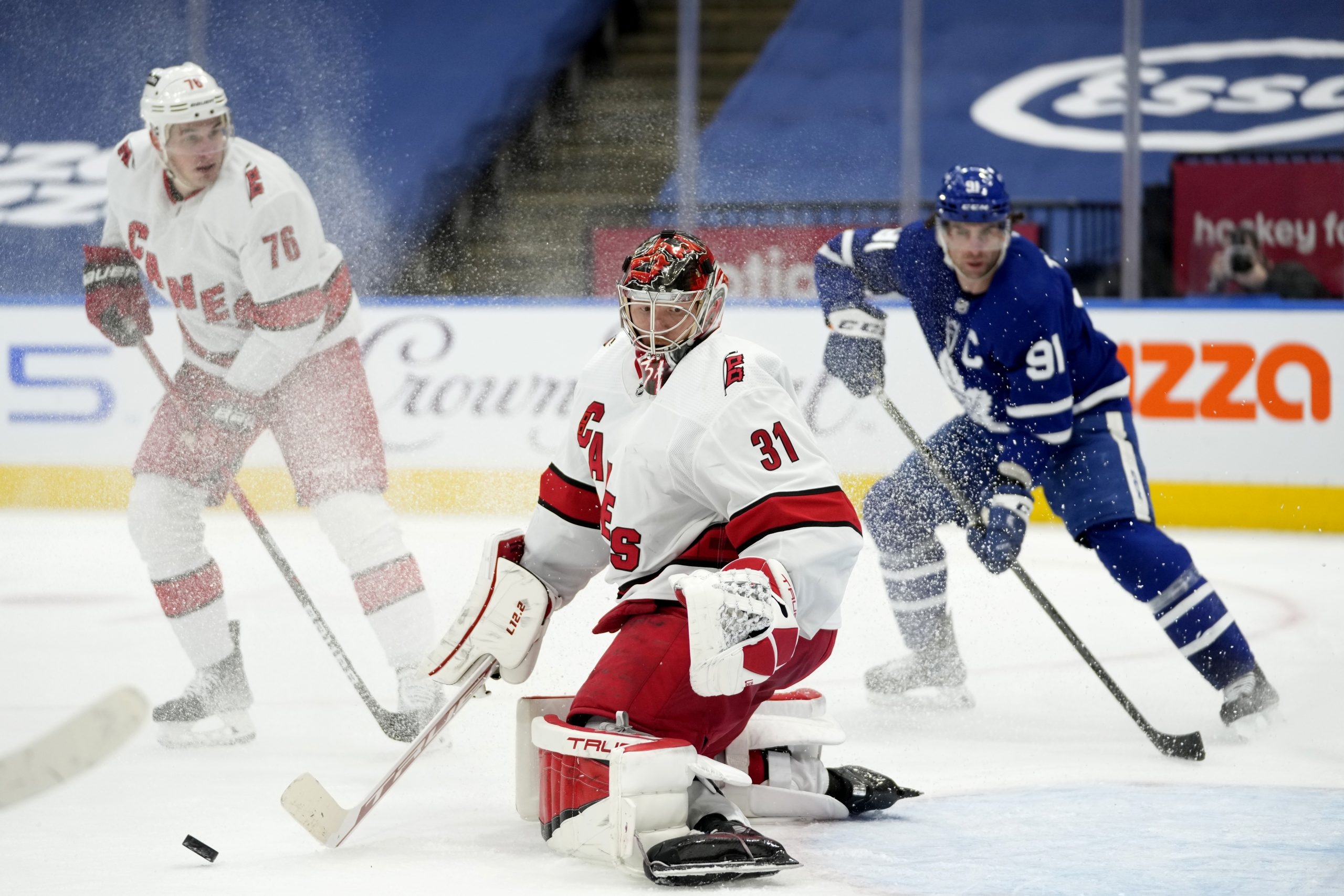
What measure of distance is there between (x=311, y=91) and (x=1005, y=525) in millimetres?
6310

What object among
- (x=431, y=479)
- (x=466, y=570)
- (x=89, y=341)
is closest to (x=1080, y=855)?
(x=466, y=570)

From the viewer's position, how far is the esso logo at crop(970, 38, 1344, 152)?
7977mm

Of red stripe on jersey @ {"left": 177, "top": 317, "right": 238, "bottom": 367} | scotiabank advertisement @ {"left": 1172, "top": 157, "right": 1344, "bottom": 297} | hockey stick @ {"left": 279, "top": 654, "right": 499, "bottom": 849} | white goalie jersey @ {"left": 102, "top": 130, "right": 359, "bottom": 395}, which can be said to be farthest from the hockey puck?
scotiabank advertisement @ {"left": 1172, "top": 157, "right": 1344, "bottom": 297}

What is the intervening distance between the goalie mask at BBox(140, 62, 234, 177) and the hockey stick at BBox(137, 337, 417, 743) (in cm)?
46

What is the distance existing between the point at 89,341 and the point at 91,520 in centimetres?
79

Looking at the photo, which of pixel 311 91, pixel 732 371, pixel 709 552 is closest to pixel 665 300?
pixel 732 371

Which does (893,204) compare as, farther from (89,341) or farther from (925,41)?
(89,341)

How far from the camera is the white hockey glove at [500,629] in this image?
8.52 feet

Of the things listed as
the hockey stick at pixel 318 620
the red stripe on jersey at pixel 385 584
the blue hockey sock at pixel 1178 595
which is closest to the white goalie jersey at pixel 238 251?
the hockey stick at pixel 318 620

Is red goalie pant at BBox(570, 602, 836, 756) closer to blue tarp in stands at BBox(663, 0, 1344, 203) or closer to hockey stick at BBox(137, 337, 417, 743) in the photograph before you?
hockey stick at BBox(137, 337, 417, 743)

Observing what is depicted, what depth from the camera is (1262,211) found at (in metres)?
7.14

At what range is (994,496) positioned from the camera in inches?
130

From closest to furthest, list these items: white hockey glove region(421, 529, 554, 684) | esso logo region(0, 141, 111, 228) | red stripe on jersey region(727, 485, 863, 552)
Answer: red stripe on jersey region(727, 485, 863, 552) < white hockey glove region(421, 529, 554, 684) < esso logo region(0, 141, 111, 228)

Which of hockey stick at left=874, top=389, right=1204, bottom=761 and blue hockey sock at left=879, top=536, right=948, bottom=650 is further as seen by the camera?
blue hockey sock at left=879, top=536, right=948, bottom=650
